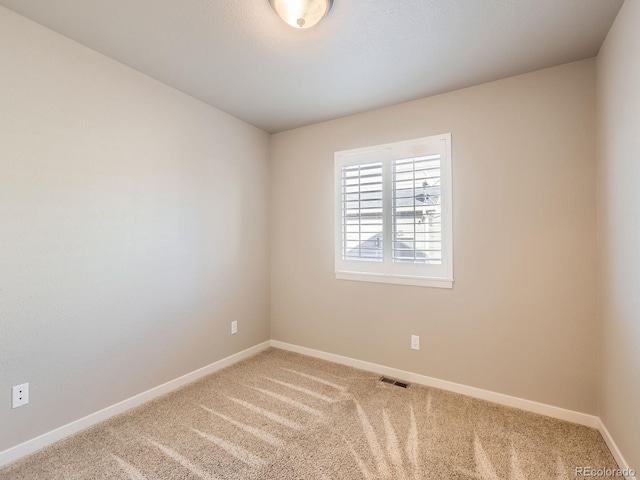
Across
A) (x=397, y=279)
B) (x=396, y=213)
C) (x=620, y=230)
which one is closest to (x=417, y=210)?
(x=396, y=213)

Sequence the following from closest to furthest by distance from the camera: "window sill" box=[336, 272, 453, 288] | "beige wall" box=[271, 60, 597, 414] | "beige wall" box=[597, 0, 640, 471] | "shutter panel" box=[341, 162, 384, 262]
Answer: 1. "beige wall" box=[597, 0, 640, 471]
2. "beige wall" box=[271, 60, 597, 414]
3. "window sill" box=[336, 272, 453, 288]
4. "shutter panel" box=[341, 162, 384, 262]

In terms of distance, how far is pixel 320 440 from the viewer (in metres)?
1.84

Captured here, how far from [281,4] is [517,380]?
2.84 metres

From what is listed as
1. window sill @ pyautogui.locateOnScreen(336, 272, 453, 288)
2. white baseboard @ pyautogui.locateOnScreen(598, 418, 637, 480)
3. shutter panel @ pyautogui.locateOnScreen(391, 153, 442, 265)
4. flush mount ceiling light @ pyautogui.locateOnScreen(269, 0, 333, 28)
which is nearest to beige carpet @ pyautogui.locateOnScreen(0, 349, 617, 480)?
white baseboard @ pyautogui.locateOnScreen(598, 418, 637, 480)

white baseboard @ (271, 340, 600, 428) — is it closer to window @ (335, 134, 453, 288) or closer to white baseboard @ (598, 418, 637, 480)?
white baseboard @ (598, 418, 637, 480)

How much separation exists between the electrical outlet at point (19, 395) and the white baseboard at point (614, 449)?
3201mm

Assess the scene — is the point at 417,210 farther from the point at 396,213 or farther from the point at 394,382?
the point at 394,382

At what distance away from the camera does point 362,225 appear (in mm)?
2918

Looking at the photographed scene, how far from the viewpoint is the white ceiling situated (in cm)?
161

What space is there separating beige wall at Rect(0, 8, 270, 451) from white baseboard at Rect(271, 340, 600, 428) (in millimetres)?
1128

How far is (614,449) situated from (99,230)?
133 inches

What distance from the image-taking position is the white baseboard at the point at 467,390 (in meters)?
2.04

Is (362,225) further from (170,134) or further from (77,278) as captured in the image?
(77,278)

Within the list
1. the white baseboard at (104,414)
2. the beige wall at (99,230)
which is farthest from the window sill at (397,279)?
the white baseboard at (104,414)
